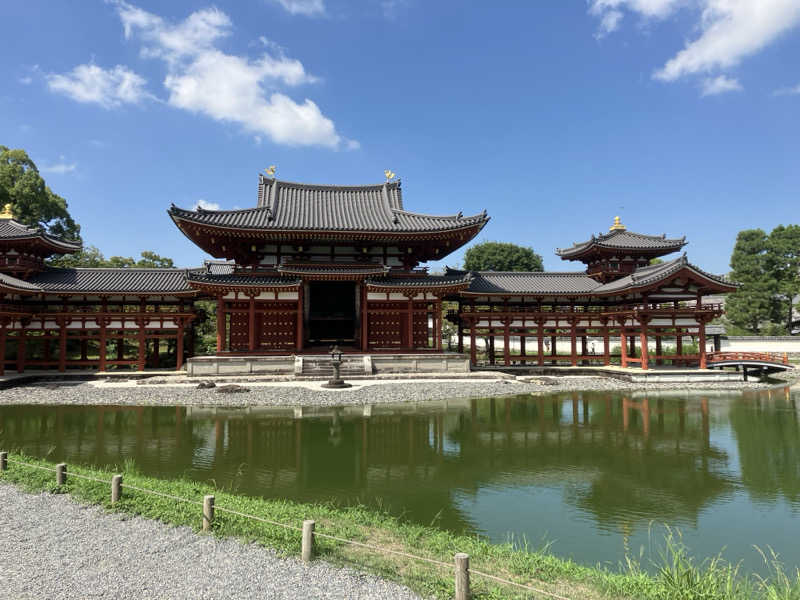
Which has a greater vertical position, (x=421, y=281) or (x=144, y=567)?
(x=421, y=281)

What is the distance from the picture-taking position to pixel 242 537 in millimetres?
5797

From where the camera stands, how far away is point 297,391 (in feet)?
59.8

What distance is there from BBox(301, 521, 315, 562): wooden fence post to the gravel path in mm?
115

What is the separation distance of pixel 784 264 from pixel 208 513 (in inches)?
2056

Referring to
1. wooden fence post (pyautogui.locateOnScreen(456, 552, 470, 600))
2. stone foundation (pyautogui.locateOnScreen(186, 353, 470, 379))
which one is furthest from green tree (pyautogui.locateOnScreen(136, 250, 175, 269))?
wooden fence post (pyautogui.locateOnScreen(456, 552, 470, 600))

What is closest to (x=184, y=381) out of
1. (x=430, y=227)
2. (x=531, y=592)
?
(x=430, y=227)

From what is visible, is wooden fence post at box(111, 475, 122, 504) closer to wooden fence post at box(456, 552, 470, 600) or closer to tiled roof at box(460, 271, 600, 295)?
wooden fence post at box(456, 552, 470, 600)

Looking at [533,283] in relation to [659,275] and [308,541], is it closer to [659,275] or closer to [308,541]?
[659,275]

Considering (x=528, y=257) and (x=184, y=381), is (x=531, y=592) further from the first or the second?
(x=528, y=257)

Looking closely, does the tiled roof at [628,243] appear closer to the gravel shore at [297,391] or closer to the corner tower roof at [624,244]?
the corner tower roof at [624,244]

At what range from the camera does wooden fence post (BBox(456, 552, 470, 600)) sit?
4.28m

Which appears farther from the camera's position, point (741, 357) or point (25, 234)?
point (741, 357)

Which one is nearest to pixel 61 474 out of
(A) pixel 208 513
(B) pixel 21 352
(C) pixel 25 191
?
(A) pixel 208 513

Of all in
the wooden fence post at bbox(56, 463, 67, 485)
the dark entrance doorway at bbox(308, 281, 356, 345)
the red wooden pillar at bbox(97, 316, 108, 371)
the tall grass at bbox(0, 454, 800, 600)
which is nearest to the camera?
the tall grass at bbox(0, 454, 800, 600)
